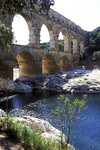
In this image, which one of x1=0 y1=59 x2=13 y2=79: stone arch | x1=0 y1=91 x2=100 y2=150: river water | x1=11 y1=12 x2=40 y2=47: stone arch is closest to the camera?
x1=0 y1=91 x2=100 y2=150: river water

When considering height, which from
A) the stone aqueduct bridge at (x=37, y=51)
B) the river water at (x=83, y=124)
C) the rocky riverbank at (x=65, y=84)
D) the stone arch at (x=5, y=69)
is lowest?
the river water at (x=83, y=124)

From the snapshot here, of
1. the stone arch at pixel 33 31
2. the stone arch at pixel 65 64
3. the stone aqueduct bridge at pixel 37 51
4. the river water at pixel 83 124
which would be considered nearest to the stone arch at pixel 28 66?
the stone aqueduct bridge at pixel 37 51

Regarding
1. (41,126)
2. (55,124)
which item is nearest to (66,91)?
(55,124)

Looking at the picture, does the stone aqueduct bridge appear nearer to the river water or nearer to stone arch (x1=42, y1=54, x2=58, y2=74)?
stone arch (x1=42, y1=54, x2=58, y2=74)

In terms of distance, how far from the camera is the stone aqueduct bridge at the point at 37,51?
1783 centimetres

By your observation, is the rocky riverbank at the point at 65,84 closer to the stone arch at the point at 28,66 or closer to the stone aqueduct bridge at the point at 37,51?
the stone arch at the point at 28,66

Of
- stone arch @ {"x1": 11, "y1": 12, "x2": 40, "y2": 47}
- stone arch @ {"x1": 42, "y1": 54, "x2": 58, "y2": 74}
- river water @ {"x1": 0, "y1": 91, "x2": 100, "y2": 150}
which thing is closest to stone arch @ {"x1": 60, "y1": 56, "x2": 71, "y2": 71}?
stone arch @ {"x1": 42, "y1": 54, "x2": 58, "y2": 74}

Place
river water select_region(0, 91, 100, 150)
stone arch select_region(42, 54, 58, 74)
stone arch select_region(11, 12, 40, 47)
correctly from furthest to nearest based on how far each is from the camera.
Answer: stone arch select_region(42, 54, 58, 74), stone arch select_region(11, 12, 40, 47), river water select_region(0, 91, 100, 150)

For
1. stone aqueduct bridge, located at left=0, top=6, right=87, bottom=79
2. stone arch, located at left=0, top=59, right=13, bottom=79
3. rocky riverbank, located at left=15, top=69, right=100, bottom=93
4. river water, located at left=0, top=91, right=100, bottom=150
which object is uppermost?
stone aqueduct bridge, located at left=0, top=6, right=87, bottom=79

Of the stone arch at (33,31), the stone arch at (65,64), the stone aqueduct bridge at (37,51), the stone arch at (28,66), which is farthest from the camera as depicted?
the stone arch at (65,64)

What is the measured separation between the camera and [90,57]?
36.9 metres

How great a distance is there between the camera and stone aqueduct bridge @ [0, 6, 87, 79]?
58.5 ft

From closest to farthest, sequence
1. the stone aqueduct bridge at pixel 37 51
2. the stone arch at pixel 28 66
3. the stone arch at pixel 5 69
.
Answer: the stone arch at pixel 5 69 < the stone aqueduct bridge at pixel 37 51 < the stone arch at pixel 28 66

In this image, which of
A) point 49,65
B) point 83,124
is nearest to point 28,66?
point 49,65
